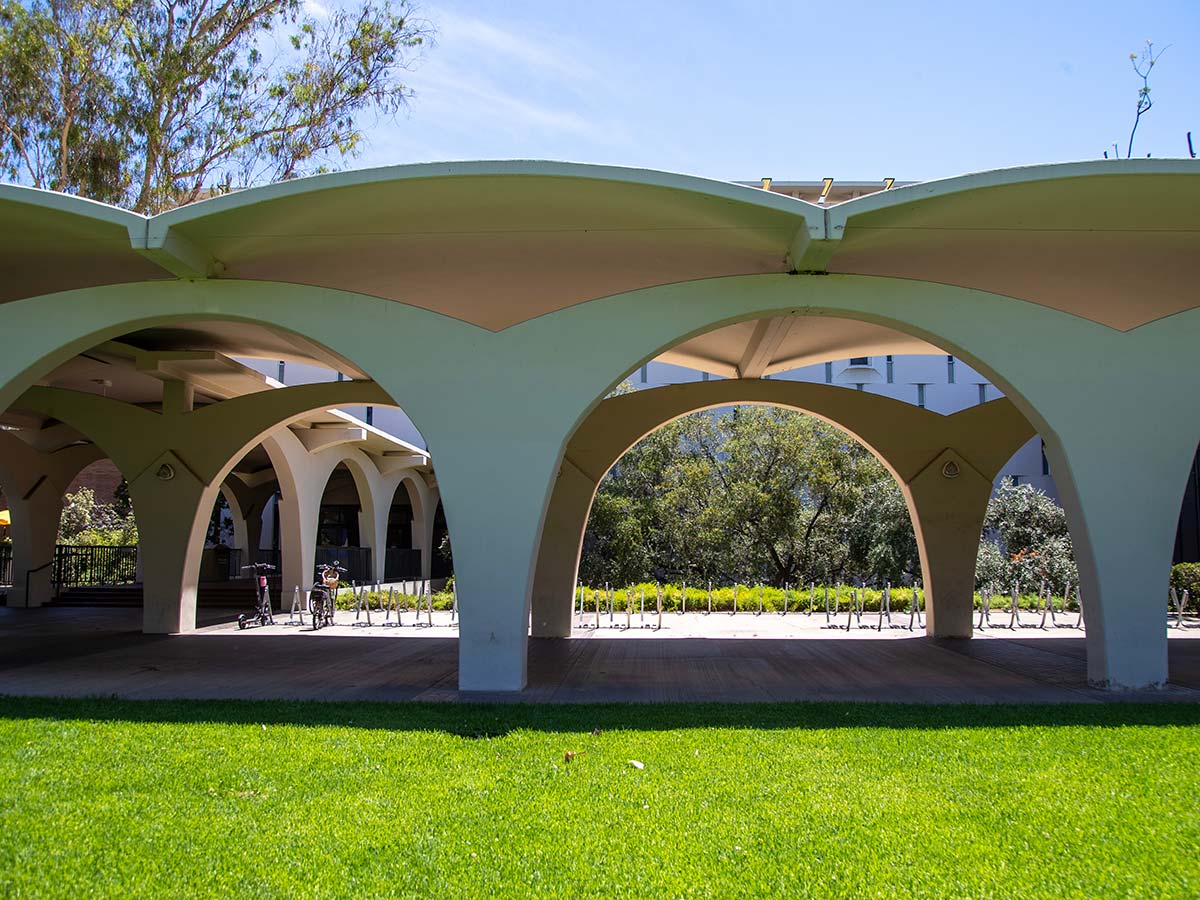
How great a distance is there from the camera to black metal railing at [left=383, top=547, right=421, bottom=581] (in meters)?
28.7

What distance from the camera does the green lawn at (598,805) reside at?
14.2 ft

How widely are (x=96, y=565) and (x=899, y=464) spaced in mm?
22830

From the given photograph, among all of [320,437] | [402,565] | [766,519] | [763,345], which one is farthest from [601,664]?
[402,565]

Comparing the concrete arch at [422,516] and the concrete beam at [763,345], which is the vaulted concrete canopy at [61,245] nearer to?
the concrete beam at [763,345]

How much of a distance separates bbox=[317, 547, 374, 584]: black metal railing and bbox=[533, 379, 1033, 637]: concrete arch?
12.1 m

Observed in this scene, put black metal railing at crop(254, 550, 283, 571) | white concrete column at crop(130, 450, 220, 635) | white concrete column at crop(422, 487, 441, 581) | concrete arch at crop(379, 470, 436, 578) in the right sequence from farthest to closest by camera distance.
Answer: white concrete column at crop(422, 487, 441, 581) < concrete arch at crop(379, 470, 436, 578) < black metal railing at crop(254, 550, 283, 571) < white concrete column at crop(130, 450, 220, 635)

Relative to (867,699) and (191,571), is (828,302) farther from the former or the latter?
(191,571)

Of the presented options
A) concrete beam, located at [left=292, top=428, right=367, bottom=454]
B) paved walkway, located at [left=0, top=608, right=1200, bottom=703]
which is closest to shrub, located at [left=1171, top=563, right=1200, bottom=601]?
paved walkway, located at [left=0, top=608, right=1200, bottom=703]

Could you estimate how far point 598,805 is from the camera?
5.38 metres

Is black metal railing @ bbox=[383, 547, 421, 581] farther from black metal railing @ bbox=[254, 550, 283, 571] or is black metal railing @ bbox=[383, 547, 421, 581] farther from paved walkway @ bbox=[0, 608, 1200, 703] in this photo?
paved walkway @ bbox=[0, 608, 1200, 703]

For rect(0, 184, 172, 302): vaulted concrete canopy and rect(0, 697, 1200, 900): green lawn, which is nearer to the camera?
rect(0, 697, 1200, 900): green lawn

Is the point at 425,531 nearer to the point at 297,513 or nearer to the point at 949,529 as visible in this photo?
the point at 297,513

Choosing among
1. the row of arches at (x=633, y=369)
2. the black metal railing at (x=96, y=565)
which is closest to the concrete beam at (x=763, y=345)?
the row of arches at (x=633, y=369)

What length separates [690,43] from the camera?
34.4 ft
